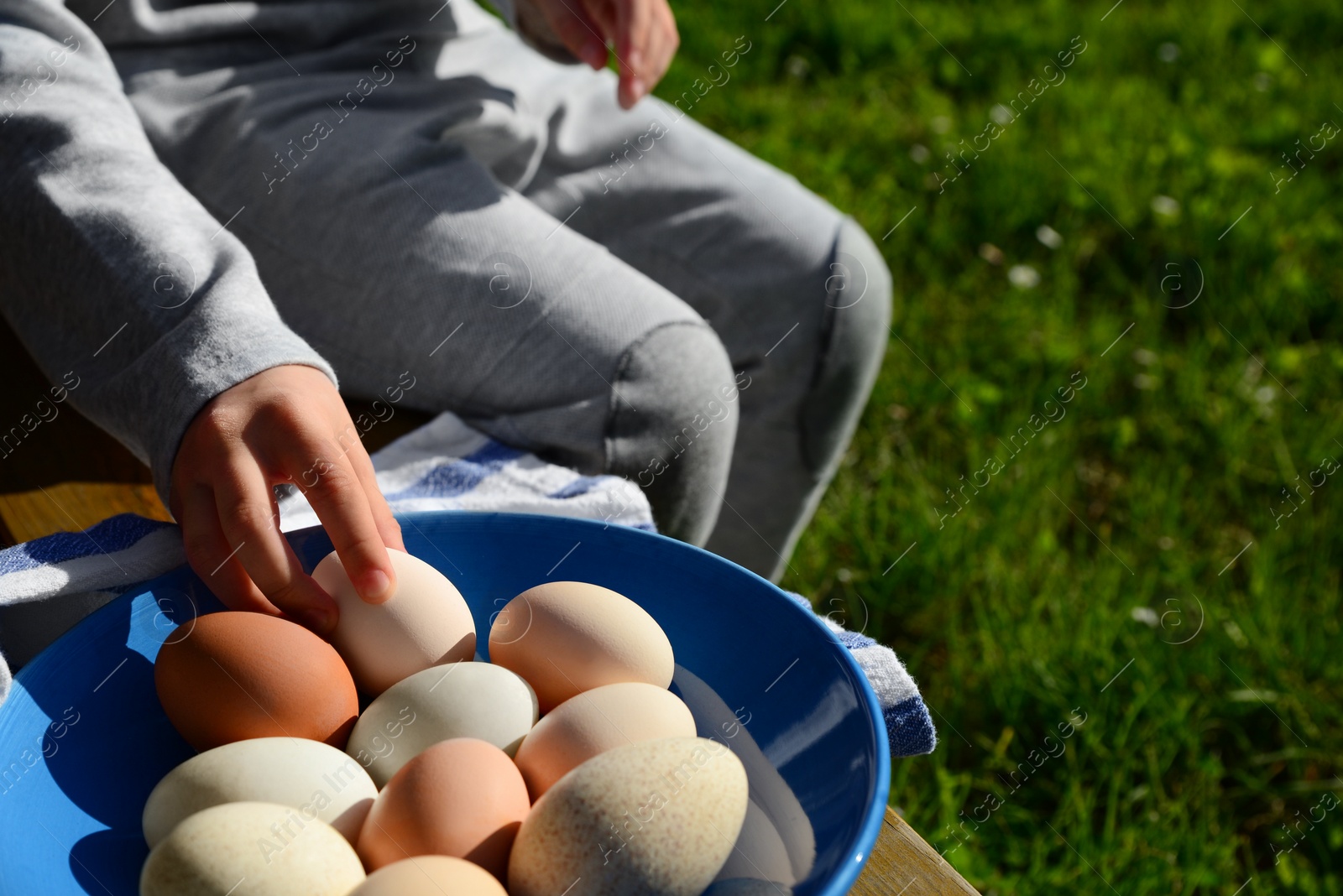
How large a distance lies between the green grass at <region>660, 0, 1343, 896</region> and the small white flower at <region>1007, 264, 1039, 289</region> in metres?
0.02

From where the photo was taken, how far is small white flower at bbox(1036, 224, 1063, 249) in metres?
2.28

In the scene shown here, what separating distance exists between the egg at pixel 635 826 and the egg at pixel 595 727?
0.03 meters

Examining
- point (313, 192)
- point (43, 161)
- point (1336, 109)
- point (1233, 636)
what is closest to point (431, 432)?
point (313, 192)

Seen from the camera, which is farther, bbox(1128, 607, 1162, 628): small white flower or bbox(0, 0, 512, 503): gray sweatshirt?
bbox(1128, 607, 1162, 628): small white flower

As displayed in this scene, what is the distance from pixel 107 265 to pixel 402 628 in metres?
0.40

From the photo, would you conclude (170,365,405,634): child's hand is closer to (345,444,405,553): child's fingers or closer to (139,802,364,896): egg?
(345,444,405,553): child's fingers

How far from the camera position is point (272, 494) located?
688mm

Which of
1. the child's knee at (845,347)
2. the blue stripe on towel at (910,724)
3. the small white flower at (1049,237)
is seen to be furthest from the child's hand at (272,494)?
the small white flower at (1049,237)

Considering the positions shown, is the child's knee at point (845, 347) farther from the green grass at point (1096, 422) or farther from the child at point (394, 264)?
the green grass at point (1096, 422)

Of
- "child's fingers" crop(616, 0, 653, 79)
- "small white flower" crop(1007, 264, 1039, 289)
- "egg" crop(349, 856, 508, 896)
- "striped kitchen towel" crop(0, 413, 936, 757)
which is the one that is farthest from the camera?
"small white flower" crop(1007, 264, 1039, 289)

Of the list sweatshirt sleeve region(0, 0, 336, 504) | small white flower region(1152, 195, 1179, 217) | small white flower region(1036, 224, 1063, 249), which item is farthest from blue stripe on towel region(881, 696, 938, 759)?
small white flower region(1152, 195, 1179, 217)

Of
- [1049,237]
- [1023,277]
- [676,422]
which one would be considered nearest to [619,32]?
[676,422]

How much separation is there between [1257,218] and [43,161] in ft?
7.62

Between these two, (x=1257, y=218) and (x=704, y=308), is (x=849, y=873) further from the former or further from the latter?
(x=1257, y=218)
